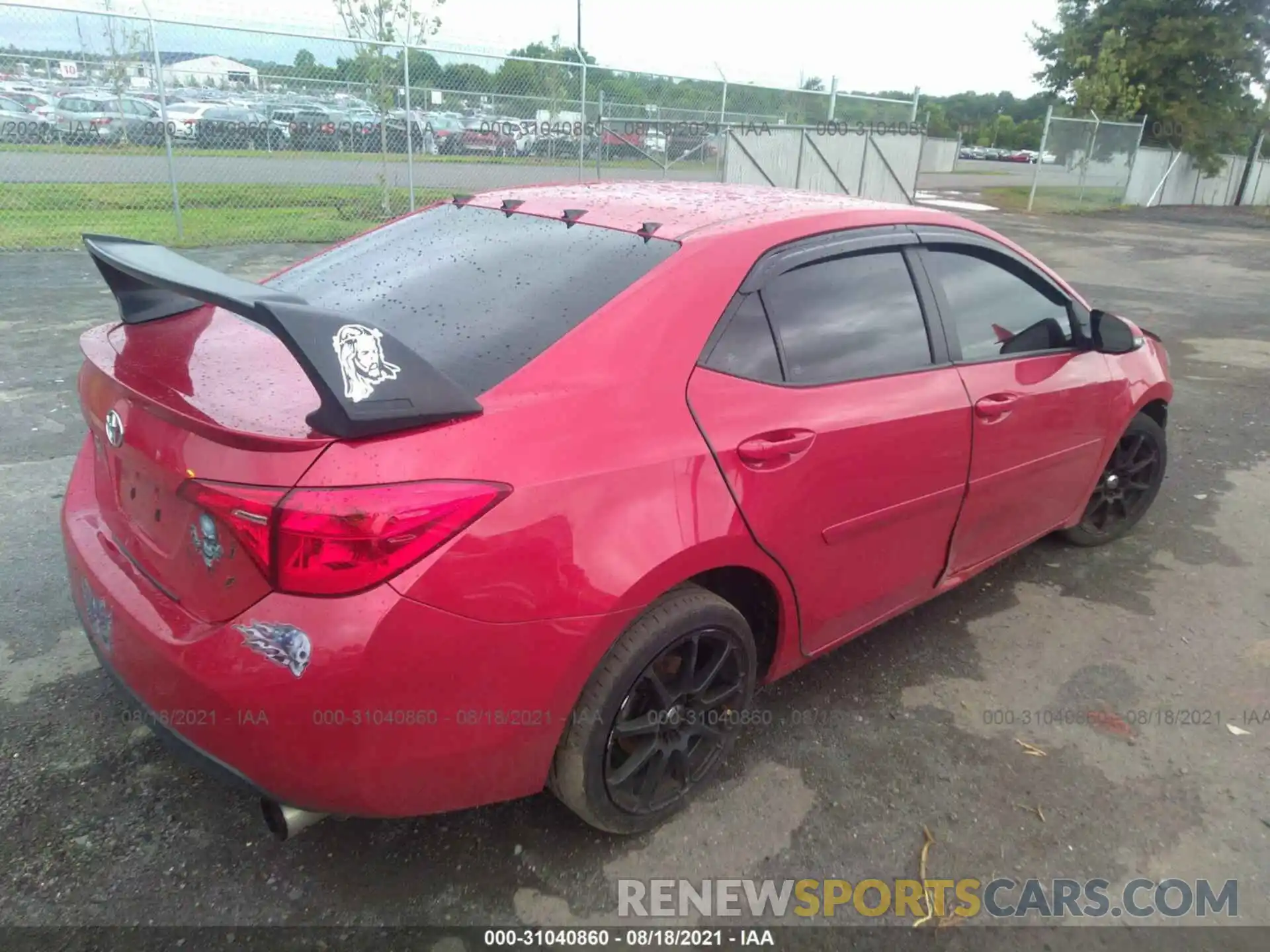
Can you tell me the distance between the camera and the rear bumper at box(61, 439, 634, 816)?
5.57 ft

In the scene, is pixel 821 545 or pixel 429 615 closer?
pixel 429 615

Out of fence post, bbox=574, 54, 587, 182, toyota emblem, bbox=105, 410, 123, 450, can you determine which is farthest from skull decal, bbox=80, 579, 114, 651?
fence post, bbox=574, 54, 587, 182

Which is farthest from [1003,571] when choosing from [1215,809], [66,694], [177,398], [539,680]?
[66,694]

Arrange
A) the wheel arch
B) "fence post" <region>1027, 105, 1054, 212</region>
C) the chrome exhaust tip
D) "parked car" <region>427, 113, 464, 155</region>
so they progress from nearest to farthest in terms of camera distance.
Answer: the chrome exhaust tip
the wheel arch
"parked car" <region>427, 113, 464, 155</region>
"fence post" <region>1027, 105, 1054, 212</region>

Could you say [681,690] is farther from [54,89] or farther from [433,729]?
[54,89]

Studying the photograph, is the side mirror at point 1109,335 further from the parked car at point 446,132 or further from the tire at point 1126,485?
the parked car at point 446,132

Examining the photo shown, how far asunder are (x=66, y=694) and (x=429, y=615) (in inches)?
68.8

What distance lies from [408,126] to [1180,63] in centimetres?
2581

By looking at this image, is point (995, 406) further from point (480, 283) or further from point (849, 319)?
point (480, 283)

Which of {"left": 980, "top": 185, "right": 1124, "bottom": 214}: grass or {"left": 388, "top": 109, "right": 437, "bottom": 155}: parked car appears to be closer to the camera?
{"left": 388, "top": 109, "right": 437, "bottom": 155}: parked car

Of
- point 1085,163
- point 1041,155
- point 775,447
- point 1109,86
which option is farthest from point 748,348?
point 1109,86

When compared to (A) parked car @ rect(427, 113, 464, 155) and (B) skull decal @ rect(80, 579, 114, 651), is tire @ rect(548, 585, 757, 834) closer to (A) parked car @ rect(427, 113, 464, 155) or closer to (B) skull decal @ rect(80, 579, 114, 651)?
(B) skull decal @ rect(80, 579, 114, 651)

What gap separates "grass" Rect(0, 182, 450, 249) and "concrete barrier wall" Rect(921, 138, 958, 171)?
33830mm

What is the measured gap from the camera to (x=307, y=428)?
69.0 inches
